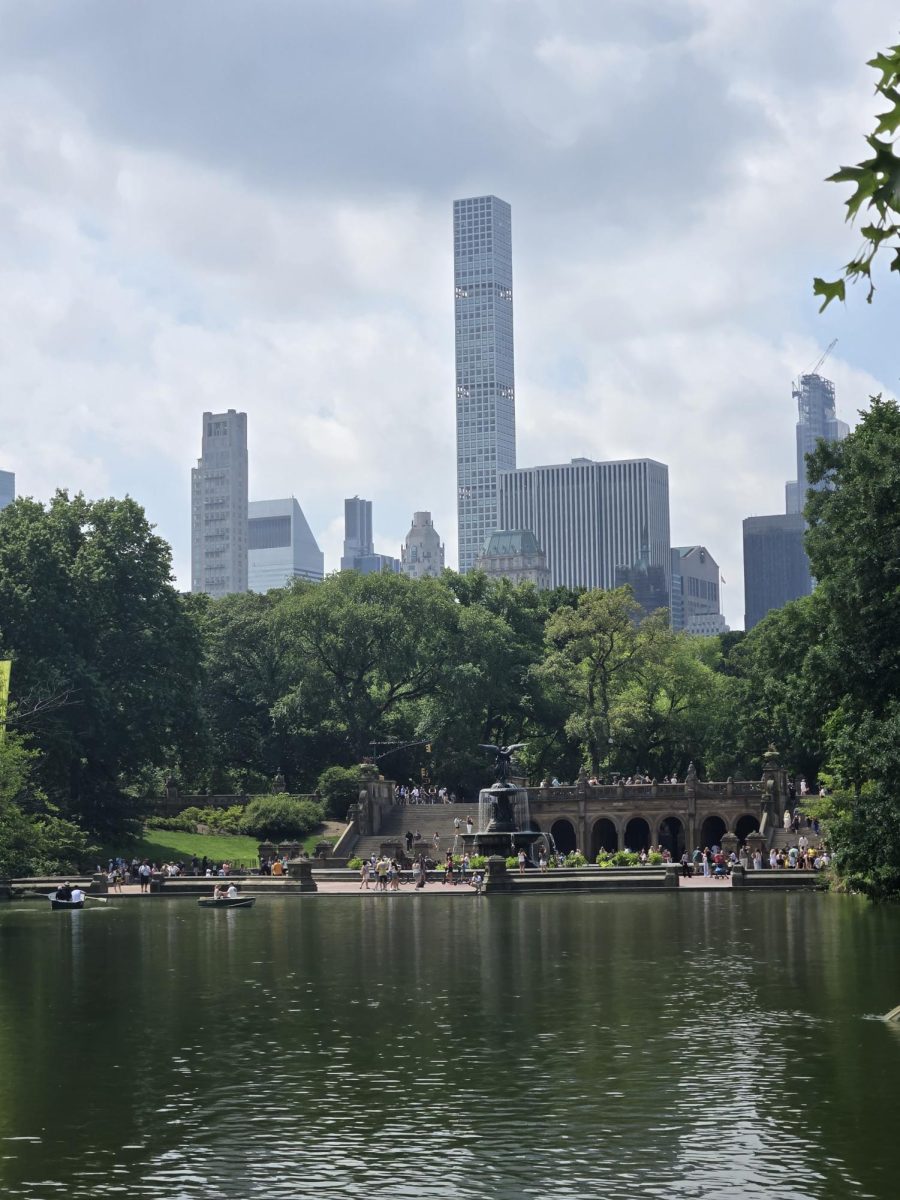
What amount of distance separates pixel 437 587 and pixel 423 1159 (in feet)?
287

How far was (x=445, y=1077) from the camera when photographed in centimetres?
2250

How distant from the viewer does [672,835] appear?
9919 centimetres

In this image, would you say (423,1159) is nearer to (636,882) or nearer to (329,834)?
(636,882)

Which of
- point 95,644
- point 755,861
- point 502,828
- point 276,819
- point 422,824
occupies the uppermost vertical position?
point 95,644

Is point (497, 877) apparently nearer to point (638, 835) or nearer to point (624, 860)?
point (624, 860)

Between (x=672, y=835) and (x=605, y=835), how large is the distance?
487cm

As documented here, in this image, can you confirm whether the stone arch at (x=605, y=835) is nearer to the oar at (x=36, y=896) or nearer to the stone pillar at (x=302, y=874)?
the stone pillar at (x=302, y=874)

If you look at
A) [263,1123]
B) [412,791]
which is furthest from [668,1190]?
[412,791]

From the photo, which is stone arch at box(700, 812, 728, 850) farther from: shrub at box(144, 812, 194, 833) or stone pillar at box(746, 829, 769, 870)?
shrub at box(144, 812, 194, 833)

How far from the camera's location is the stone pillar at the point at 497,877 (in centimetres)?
6650

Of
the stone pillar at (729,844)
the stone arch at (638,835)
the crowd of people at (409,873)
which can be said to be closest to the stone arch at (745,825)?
the stone arch at (638,835)

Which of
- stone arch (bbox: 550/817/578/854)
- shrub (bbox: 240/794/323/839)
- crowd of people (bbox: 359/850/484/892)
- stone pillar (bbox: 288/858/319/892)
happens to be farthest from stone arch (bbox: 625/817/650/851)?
stone pillar (bbox: 288/858/319/892)

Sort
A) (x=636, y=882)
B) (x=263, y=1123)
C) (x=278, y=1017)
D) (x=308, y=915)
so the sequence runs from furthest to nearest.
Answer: (x=636, y=882) < (x=308, y=915) < (x=278, y=1017) < (x=263, y=1123)

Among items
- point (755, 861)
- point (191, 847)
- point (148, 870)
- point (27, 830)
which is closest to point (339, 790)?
point (191, 847)
